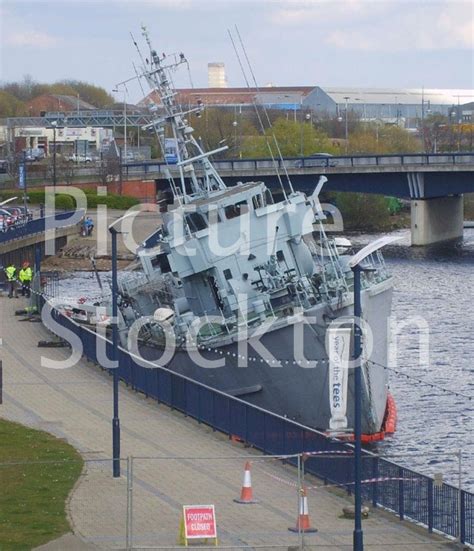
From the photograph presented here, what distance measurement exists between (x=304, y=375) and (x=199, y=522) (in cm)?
1341

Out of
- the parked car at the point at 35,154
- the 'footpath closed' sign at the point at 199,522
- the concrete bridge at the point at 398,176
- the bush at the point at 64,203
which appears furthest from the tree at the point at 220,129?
the 'footpath closed' sign at the point at 199,522

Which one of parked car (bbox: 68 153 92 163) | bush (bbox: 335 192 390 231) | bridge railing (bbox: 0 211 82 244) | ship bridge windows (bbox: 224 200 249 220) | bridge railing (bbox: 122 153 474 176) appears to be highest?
ship bridge windows (bbox: 224 200 249 220)

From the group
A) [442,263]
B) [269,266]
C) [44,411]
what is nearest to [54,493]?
[44,411]

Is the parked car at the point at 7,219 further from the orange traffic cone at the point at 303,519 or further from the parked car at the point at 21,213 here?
the orange traffic cone at the point at 303,519

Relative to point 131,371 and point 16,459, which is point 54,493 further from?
point 131,371

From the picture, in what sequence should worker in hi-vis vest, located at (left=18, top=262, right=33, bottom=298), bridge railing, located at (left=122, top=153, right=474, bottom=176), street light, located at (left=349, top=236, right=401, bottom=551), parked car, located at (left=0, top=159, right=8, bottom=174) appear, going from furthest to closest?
parked car, located at (left=0, top=159, right=8, bottom=174), bridge railing, located at (left=122, top=153, right=474, bottom=176), worker in hi-vis vest, located at (left=18, top=262, right=33, bottom=298), street light, located at (left=349, top=236, right=401, bottom=551)

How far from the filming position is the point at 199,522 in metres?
23.3

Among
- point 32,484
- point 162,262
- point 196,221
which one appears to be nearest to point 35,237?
point 162,262

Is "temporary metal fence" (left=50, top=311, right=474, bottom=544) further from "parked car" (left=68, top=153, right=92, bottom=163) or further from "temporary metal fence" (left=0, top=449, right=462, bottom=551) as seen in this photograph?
"parked car" (left=68, top=153, right=92, bottom=163)

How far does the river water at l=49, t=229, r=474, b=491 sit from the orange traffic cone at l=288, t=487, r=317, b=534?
1020cm

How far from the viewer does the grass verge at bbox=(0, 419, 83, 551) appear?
923 inches

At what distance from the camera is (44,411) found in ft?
112

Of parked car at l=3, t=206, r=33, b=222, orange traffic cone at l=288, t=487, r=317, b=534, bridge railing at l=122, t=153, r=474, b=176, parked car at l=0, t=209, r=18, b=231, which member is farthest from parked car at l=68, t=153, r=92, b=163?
orange traffic cone at l=288, t=487, r=317, b=534

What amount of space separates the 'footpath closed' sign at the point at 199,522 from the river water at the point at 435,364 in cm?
1171
